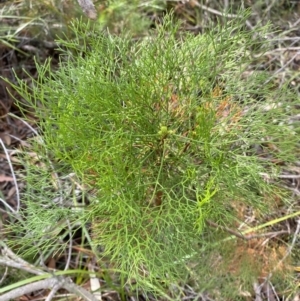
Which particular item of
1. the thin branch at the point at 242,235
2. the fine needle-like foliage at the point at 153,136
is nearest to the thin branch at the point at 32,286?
the fine needle-like foliage at the point at 153,136

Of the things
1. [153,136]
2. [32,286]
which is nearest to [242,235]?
[153,136]

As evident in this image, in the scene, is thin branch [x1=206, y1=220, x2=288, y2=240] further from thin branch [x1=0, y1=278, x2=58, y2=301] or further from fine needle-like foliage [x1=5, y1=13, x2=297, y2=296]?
thin branch [x1=0, y1=278, x2=58, y2=301]

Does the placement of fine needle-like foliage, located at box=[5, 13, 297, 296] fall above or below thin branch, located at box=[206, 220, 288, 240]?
above

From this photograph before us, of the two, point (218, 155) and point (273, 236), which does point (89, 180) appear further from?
point (273, 236)

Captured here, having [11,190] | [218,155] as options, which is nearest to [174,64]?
[218,155]

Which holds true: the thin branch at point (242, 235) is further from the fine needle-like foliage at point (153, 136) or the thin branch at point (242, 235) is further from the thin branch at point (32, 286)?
the thin branch at point (32, 286)

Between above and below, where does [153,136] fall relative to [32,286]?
above

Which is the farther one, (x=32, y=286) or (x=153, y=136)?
(x=32, y=286)

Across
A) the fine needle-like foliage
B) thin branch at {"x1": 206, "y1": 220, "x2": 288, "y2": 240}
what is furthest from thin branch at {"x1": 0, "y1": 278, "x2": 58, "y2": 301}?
thin branch at {"x1": 206, "y1": 220, "x2": 288, "y2": 240}

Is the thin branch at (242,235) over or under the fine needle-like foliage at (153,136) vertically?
under

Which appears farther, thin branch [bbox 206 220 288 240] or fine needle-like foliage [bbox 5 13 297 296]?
thin branch [bbox 206 220 288 240]

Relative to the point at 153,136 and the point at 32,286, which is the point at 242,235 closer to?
the point at 153,136
